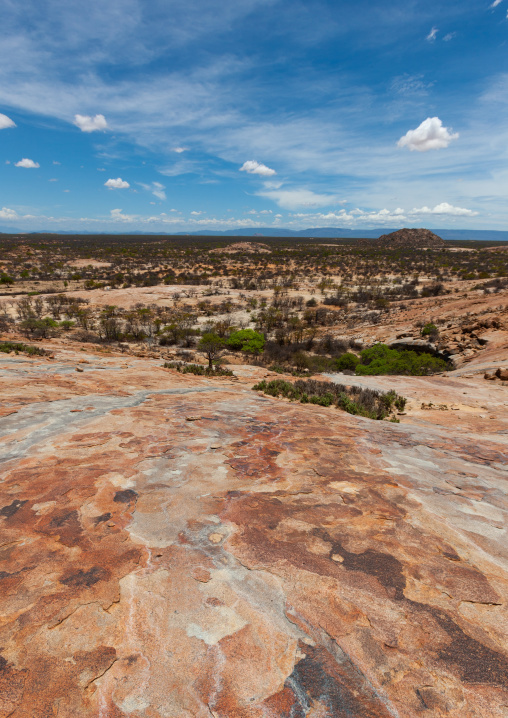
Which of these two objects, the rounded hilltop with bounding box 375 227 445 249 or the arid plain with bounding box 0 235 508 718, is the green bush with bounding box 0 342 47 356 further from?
the rounded hilltop with bounding box 375 227 445 249

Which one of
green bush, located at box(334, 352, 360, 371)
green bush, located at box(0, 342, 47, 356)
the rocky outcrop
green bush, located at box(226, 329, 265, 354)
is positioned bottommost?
green bush, located at box(334, 352, 360, 371)

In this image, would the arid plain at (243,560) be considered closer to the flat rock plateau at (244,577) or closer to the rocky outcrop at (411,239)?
the flat rock plateau at (244,577)

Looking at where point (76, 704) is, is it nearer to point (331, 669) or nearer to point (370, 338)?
point (331, 669)

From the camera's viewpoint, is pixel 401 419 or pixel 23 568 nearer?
pixel 23 568

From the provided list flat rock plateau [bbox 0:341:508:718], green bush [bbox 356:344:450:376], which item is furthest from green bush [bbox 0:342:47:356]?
green bush [bbox 356:344:450:376]

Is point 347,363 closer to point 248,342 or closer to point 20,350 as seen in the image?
point 248,342

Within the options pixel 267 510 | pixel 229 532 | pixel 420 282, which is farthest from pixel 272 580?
pixel 420 282

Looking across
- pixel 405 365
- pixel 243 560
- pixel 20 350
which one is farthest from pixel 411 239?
pixel 243 560
